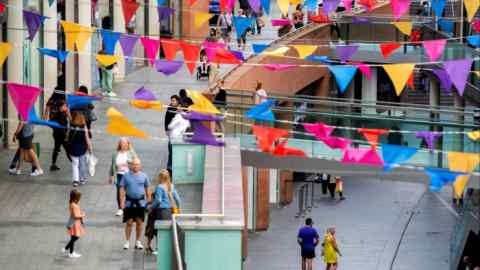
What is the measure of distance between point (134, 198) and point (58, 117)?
5.07 metres

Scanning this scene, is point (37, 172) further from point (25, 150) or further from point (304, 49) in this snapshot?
point (304, 49)

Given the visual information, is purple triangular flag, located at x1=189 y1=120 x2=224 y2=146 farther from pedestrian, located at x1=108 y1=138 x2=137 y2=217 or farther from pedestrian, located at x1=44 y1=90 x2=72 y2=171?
pedestrian, located at x1=44 y1=90 x2=72 y2=171

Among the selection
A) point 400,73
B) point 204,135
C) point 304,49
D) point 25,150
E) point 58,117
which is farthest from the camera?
point 304,49

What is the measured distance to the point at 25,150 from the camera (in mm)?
27078

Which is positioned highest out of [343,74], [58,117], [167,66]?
[167,66]

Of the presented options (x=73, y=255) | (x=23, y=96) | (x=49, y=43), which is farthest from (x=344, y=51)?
(x=23, y=96)

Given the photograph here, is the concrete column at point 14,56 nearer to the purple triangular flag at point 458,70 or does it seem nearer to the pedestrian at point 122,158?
the pedestrian at point 122,158

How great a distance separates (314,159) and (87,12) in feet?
28.1

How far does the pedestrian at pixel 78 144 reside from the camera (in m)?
25.6

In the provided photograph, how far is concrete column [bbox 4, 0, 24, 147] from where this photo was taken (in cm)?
3091

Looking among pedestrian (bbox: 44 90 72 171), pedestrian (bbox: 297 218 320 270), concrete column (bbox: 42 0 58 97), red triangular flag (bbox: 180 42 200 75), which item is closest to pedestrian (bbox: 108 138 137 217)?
red triangular flag (bbox: 180 42 200 75)

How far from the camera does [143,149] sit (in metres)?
30.6

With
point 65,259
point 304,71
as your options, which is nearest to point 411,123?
point 65,259

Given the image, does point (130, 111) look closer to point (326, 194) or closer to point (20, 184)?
point (20, 184)
